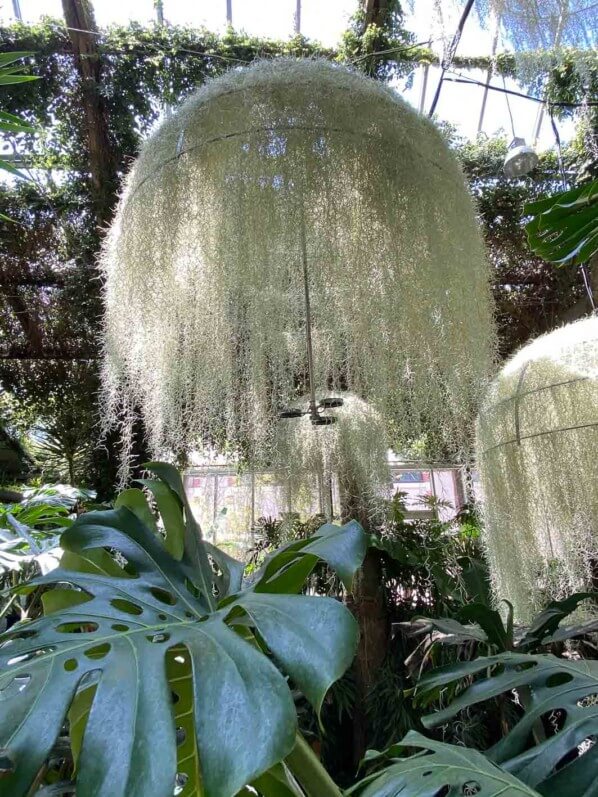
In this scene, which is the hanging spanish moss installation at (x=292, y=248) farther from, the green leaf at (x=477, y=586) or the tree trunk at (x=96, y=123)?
the tree trunk at (x=96, y=123)

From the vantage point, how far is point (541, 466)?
1.62 meters

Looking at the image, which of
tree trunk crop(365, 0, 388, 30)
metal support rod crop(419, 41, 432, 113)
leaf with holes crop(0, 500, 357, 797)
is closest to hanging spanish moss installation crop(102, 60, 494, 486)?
leaf with holes crop(0, 500, 357, 797)

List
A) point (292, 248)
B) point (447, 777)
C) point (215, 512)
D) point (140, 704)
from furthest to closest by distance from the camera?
point (215, 512), point (292, 248), point (447, 777), point (140, 704)

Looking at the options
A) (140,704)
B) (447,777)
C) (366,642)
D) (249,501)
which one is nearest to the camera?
(140,704)

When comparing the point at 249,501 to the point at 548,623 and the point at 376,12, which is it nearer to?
the point at 548,623

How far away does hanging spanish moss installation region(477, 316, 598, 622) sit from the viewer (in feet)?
5.19

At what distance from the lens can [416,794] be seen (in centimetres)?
52

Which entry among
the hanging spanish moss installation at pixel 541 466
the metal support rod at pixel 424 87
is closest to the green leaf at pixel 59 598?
the hanging spanish moss installation at pixel 541 466

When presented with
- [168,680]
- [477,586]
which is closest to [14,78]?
[168,680]

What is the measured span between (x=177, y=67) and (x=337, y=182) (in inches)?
137

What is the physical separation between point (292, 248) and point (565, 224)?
23.6 inches

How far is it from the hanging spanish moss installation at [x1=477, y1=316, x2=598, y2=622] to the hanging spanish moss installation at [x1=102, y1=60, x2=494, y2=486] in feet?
1.77

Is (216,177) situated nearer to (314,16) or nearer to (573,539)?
(573,539)

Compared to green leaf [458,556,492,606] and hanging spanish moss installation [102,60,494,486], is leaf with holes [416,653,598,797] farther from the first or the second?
green leaf [458,556,492,606]
